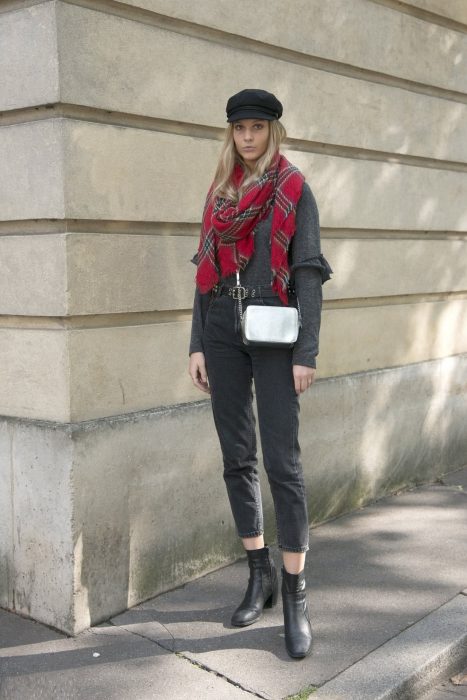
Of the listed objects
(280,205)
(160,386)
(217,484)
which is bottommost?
(217,484)

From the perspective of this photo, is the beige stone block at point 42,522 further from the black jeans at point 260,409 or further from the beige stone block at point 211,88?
the beige stone block at point 211,88

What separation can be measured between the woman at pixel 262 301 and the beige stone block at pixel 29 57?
718 millimetres

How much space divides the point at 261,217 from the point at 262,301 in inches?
12.2

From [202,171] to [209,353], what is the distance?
1.03 m

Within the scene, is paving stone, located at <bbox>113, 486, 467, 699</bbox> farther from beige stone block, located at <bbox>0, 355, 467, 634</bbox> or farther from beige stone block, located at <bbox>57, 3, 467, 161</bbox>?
beige stone block, located at <bbox>57, 3, 467, 161</bbox>

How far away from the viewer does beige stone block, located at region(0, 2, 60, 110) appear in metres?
3.49

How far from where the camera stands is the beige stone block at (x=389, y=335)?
516cm

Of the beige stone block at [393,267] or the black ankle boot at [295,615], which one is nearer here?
the black ankle boot at [295,615]

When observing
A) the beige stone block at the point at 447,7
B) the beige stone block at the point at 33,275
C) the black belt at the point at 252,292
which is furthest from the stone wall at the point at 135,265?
the black belt at the point at 252,292

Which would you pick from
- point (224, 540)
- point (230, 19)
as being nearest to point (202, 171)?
point (230, 19)

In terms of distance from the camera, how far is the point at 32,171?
3.63 metres

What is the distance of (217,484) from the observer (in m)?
4.35

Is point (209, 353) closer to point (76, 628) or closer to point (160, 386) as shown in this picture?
point (160, 386)

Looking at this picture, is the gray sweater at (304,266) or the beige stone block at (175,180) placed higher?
the beige stone block at (175,180)
